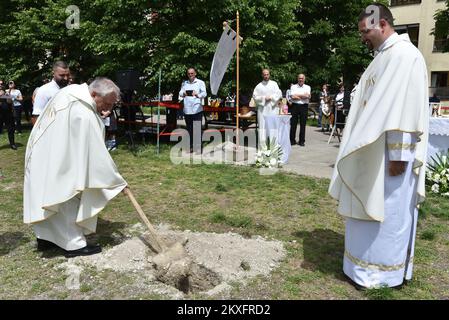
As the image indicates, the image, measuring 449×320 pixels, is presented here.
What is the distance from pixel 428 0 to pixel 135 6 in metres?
25.4

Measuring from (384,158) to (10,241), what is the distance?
3.93 meters

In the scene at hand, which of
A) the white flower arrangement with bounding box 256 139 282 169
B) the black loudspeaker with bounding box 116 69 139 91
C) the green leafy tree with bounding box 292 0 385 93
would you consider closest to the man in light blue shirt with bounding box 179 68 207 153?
the black loudspeaker with bounding box 116 69 139 91

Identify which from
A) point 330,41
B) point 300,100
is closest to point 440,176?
point 300,100

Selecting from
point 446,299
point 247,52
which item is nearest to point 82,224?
point 446,299

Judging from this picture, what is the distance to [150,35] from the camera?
1128 cm

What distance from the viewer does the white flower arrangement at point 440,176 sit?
631 cm

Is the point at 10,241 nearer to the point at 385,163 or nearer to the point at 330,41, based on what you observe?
the point at 385,163

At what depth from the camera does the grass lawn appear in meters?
3.56

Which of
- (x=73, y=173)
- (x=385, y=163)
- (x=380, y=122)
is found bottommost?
(x=73, y=173)

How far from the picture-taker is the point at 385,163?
10.9ft

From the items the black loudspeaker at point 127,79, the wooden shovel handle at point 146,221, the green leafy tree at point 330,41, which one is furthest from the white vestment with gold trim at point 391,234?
the green leafy tree at point 330,41

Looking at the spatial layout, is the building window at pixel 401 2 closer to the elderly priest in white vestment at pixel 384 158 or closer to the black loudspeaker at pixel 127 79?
the black loudspeaker at pixel 127 79

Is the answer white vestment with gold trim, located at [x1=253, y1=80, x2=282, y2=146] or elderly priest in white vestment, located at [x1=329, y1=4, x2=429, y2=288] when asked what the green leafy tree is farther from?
elderly priest in white vestment, located at [x1=329, y1=4, x2=429, y2=288]

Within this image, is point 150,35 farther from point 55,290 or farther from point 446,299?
point 446,299
